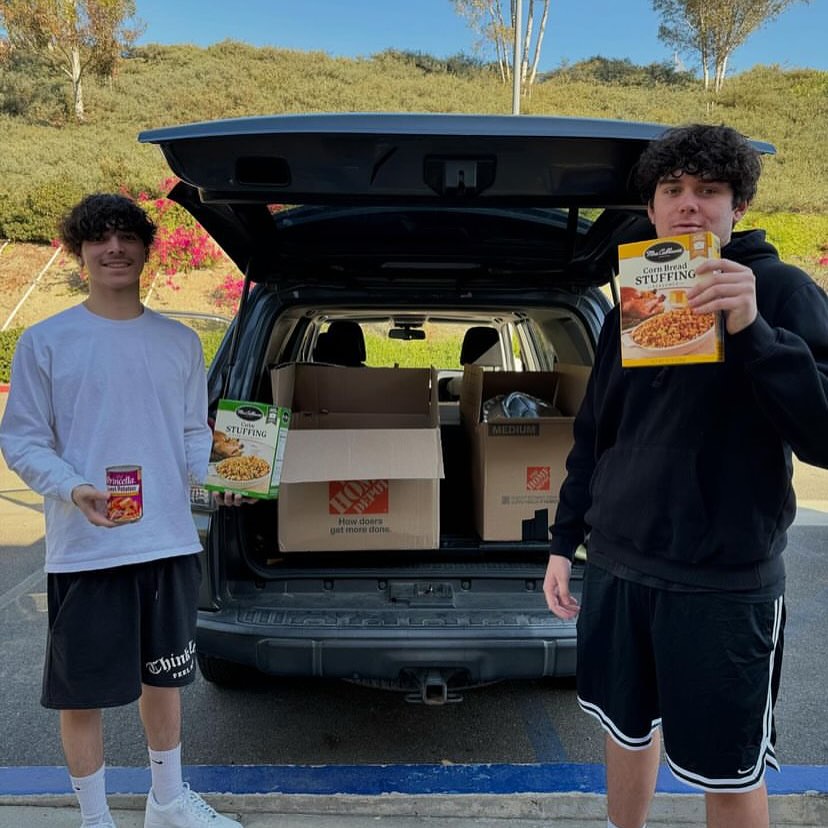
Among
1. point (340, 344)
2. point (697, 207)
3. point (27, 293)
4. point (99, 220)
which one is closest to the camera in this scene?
point (697, 207)

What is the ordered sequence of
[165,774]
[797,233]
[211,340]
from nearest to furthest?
[165,774]
[211,340]
[797,233]

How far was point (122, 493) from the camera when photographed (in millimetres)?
1708

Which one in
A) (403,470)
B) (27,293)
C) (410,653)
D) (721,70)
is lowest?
(410,653)

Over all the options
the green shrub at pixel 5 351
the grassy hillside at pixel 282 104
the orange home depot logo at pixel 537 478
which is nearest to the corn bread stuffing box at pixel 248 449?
the orange home depot logo at pixel 537 478

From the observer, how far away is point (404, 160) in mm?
1851

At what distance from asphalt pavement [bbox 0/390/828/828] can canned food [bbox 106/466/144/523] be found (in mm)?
994

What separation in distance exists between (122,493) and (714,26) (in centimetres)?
4848

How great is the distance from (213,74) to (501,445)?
45.8 metres

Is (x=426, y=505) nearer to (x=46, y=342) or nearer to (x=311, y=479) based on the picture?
(x=311, y=479)

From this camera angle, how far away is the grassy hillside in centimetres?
2445

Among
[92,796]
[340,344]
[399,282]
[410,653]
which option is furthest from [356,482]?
[340,344]

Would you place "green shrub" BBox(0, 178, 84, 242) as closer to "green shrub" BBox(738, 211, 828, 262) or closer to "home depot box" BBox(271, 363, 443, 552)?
"green shrub" BBox(738, 211, 828, 262)

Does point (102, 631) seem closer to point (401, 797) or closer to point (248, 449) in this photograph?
point (248, 449)

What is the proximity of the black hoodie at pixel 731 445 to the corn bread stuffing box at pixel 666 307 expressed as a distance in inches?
2.7
